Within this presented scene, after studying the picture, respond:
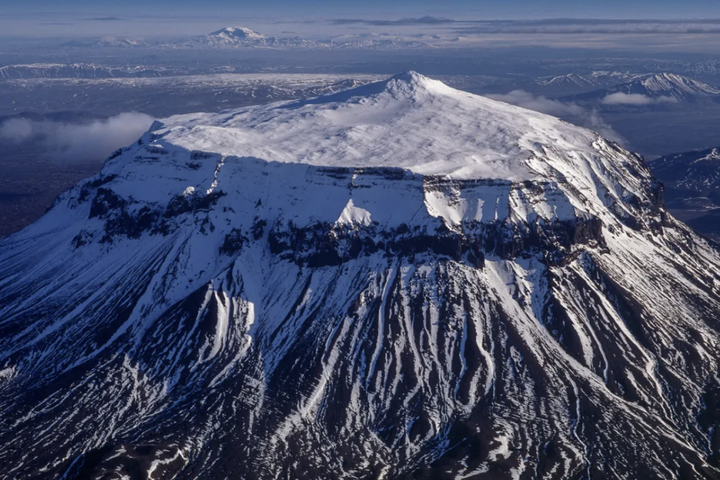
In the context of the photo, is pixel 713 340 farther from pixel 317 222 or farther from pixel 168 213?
pixel 168 213

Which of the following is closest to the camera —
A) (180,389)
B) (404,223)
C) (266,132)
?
(180,389)

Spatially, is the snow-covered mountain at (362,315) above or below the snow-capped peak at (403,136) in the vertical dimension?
below

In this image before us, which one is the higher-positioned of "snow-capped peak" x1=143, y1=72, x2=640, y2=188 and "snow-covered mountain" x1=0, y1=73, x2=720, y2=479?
"snow-capped peak" x1=143, y1=72, x2=640, y2=188

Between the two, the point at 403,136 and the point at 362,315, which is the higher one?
the point at 403,136

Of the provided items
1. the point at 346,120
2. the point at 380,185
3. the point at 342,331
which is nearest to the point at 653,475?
the point at 342,331

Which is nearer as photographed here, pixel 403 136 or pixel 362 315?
pixel 362 315

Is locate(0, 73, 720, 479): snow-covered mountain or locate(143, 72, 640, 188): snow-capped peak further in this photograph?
locate(143, 72, 640, 188): snow-capped peak

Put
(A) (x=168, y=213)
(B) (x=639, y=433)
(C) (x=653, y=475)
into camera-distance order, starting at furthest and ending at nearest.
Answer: (A) (x=168, y=213)
(B) (x=639, y=433)
(C) (x=653, y=475)

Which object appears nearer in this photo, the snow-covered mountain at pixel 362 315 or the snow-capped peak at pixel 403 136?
the snow-covered mountain at pixel 362 315
